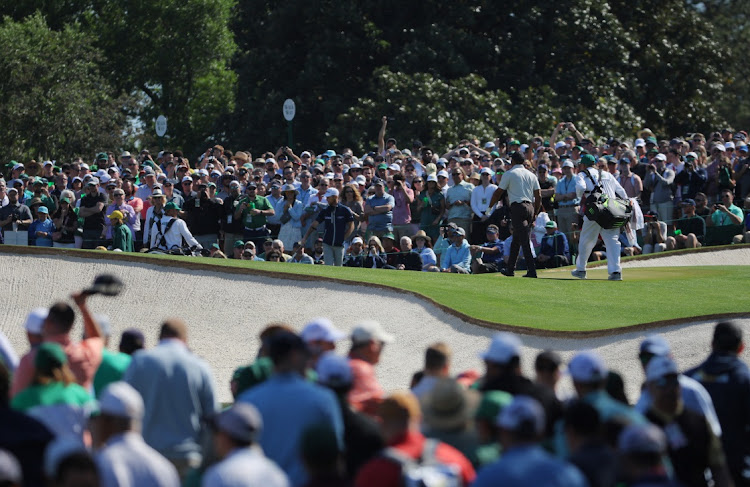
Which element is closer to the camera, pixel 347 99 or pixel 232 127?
pixel 347 99

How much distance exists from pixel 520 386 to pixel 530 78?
110 ft

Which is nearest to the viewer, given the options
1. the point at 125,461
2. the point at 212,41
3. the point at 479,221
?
the point at 125,461

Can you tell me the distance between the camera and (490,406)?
277 inches

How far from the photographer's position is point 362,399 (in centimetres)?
811

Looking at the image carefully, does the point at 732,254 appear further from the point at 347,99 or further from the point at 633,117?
the point at 347,99

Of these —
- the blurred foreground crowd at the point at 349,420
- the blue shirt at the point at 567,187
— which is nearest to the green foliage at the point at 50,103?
the blue shirt at the point at 567,187

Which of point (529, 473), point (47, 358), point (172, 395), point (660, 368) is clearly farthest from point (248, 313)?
point (529, 473)

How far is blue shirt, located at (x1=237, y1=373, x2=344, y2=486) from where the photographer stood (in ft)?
23.2

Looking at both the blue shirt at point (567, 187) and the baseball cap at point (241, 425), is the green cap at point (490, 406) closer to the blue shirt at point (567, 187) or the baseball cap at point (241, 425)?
the baseball cap at point (241, 425)

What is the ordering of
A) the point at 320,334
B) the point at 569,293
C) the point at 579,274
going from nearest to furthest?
the point at 320,334 < the point at 569,293 < the point at 579,274

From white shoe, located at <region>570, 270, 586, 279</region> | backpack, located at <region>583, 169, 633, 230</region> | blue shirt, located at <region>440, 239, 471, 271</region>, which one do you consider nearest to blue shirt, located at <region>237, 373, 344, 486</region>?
backpack, located at <region>583, 169, 633, 230</region>

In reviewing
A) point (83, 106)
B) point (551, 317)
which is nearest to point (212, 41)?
point (83, 106)

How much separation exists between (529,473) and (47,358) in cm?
340

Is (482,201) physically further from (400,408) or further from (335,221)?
(400,408)
